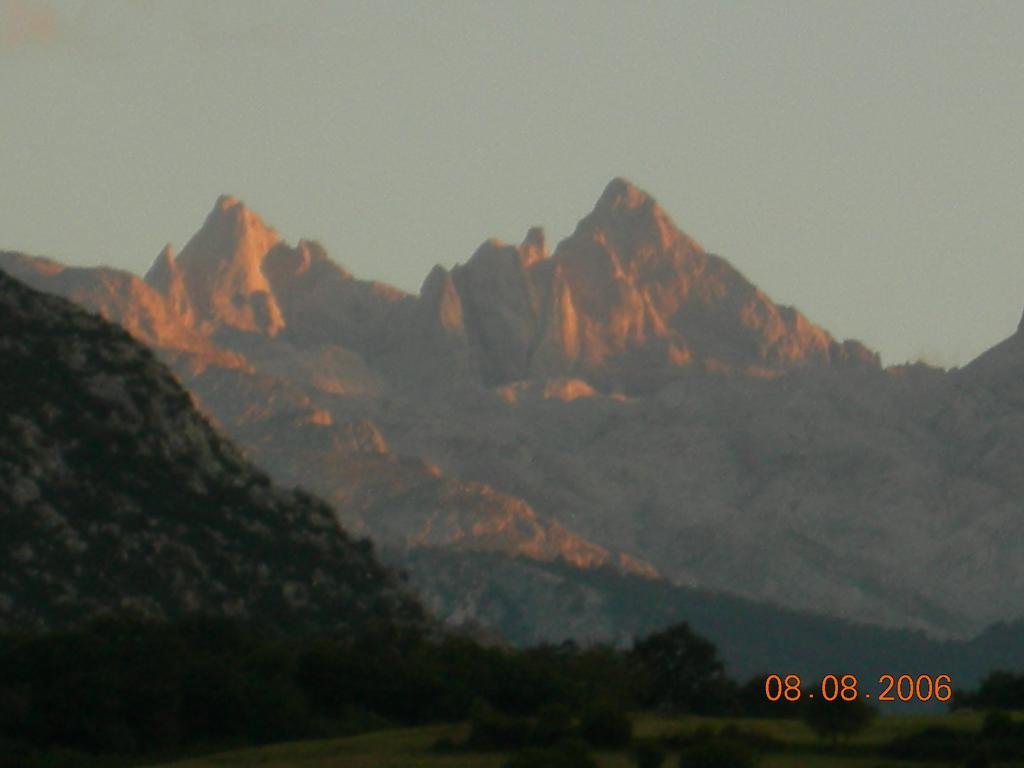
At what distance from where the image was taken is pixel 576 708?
432 ft

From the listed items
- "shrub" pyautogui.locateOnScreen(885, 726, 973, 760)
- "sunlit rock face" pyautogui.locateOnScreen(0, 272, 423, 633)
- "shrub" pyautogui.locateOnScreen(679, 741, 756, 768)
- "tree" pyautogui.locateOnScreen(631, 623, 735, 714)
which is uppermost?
"sunlit rock face" pyautogui.locateOnScreen(0, 272, 423, 633)

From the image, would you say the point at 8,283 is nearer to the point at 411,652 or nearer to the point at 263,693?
the point at 411,652

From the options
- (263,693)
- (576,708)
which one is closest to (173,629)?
(263,693)

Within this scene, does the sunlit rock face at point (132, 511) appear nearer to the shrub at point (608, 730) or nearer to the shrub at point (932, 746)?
the shrub at point (608, 730)

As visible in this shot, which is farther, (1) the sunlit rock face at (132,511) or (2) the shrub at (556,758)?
(1) the sunlit rock face at (132,511)

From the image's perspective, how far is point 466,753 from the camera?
110 meters

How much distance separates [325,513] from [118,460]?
51.8 feet

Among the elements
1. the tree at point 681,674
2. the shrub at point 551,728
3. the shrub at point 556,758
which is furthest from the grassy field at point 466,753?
the tree at point 681,674

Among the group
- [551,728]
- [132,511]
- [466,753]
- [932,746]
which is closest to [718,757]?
[932,746]

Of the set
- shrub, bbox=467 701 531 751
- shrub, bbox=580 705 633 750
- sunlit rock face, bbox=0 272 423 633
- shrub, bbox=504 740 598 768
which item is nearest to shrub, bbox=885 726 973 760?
shrub, bbox=580 705 633 750

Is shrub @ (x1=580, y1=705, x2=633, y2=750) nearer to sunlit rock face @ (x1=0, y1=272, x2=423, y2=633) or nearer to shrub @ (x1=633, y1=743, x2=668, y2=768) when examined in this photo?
shrub @ (x1=633, y1=743, x2=668, y2=768)

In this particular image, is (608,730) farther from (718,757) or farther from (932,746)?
(718,757)

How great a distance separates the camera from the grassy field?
344 ft

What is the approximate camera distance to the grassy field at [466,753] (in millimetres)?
104938
